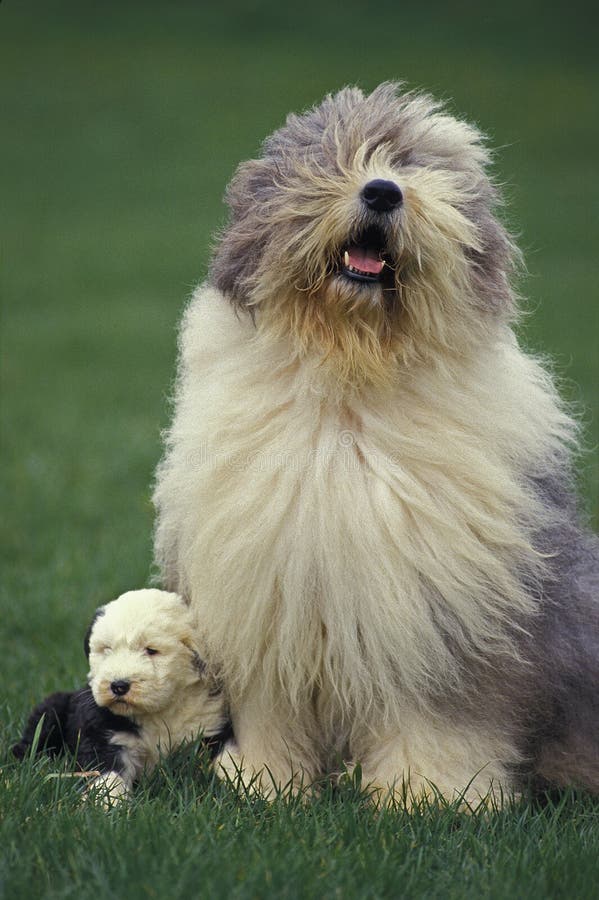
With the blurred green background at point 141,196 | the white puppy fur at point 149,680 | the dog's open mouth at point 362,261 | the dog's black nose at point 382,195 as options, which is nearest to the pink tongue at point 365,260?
the dog's open mouth at point 362,261

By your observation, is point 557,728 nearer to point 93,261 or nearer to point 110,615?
point 110,615

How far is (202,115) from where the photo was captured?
26.4 meters

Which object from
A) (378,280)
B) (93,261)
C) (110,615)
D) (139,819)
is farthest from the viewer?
(93,261)

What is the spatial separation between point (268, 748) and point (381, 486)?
0.90 m

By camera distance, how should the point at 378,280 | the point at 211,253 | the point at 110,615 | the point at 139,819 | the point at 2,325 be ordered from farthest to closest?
the point at 2,325 < the point at 211,253 < the point at 110,615 < the point at 378,280 < the point at 139,819

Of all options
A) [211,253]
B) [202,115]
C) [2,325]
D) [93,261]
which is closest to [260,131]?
[202,115]

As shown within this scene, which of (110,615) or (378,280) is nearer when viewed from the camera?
(378,280)

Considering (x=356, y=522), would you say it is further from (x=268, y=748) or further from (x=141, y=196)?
(x=141, y=196)

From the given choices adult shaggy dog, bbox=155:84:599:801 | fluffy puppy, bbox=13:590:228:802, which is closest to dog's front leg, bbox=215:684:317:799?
adult shaggy dog, bbox=155:84:599:801

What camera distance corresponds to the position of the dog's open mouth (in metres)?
3.47

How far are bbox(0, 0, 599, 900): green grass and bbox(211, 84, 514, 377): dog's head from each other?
43 centimetres

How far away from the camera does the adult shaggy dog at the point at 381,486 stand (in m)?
3.49

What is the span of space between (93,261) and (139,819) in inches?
603

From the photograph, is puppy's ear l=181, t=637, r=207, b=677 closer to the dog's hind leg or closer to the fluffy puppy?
the fluffy puppy
